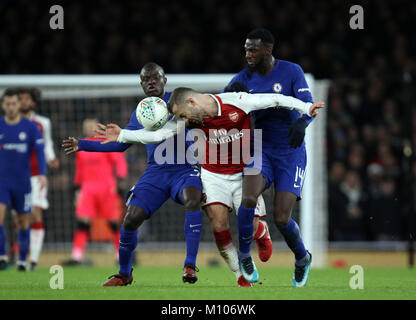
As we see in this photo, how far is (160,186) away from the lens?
646 cm

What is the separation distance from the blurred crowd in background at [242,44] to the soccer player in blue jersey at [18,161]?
5501 millimetres

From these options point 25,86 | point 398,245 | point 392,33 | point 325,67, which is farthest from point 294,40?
point 25,86

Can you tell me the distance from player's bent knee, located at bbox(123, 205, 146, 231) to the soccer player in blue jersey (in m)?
3.65

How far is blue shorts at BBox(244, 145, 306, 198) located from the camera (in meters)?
6.34

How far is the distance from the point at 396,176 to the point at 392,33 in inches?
157

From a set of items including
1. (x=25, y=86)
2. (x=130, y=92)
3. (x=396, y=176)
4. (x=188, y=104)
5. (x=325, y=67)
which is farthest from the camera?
(x=325, y=67)

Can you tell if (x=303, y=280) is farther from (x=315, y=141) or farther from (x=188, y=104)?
(x=315, y=141)

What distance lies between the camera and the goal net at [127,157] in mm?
10648

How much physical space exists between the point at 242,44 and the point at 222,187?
1005cm

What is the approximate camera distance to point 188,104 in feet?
20.4

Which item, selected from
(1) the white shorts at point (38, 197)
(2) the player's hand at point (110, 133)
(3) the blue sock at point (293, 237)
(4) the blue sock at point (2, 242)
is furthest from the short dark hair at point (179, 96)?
(1) the white shorts at point (38, 197)

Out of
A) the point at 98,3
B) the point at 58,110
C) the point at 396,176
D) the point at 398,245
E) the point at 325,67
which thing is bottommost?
the point at 398,245

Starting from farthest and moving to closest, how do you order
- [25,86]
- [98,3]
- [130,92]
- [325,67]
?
[98,3] < [325,67] < [130,92] < [25,86]

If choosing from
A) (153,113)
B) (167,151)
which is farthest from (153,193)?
(153,113)
